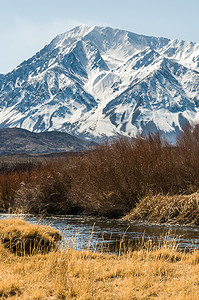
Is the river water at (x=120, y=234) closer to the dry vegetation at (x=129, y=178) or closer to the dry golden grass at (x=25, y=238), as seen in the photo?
the dry golden grass at (x=25, y=238)

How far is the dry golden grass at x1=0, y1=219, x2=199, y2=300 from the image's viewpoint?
5773 millimetres

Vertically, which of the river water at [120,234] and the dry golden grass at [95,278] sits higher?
the dry golden grass at [95,278]

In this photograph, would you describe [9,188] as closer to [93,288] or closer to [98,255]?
[98,255]

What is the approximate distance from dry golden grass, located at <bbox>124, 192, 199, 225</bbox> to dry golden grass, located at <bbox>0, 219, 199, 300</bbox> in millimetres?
9606

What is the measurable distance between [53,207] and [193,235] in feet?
42.9

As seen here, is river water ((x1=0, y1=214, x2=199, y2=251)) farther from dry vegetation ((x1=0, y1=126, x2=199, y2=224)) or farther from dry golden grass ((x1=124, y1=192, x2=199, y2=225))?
dry vegetation ((x1=0, y1=126, x2=199, y2=224))

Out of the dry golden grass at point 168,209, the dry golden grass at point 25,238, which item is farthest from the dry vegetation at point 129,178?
the dry golden grass at point 25,238

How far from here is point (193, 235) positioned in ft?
47.7

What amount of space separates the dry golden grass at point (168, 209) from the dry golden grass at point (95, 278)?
9.61m

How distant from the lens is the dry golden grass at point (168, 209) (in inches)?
714

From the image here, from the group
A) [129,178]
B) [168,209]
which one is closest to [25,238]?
[168,209]

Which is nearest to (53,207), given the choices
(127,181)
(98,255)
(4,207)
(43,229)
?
(4,207)

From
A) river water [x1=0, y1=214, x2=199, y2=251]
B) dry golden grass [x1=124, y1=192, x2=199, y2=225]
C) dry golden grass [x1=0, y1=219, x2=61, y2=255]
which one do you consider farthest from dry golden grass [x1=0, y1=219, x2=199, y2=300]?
dry golden grass [x1=124, y1=192, x2=199, y2=225]

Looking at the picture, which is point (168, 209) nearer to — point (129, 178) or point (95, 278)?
point (129, 178)
